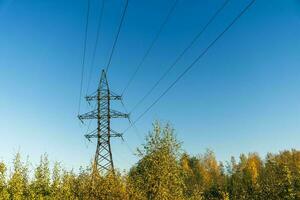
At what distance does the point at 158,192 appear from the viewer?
1644 inches

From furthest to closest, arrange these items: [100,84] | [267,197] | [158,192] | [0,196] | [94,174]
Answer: [267,197] < [100,84] < [158,192] < [94,174] < [0,196]

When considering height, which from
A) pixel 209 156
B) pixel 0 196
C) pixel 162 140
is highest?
pixel 209 156

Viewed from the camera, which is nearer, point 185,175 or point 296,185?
point 185,175

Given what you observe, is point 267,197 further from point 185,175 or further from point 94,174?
point 94,174

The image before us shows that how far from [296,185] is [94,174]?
133ft

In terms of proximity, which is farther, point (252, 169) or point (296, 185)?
point (252, 169)

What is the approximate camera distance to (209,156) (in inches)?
7505

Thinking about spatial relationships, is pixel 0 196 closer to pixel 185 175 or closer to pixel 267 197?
pixel 185 175

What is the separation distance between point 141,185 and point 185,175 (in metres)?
8.20

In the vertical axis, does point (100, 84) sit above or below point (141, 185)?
above

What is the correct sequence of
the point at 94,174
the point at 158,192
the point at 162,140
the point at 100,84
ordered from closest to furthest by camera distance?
the point at 94,174
the point at 158,192
the point at 162,140
the point at 100,84

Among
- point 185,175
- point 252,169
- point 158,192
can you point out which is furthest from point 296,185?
point 252,169

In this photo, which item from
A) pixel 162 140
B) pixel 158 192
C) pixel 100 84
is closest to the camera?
pixel 158 192

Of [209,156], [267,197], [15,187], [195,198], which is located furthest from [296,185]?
[209,156]
